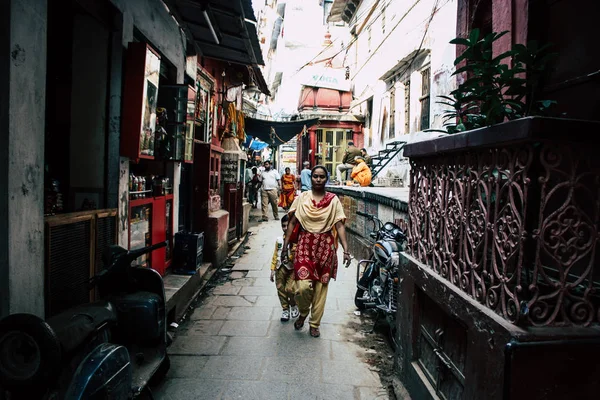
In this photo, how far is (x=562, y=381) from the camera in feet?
6.67

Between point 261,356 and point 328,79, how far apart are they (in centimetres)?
2299

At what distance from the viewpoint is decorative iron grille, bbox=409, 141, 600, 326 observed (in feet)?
6.46

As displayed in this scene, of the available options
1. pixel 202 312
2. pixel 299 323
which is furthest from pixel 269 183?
pixel 299 323

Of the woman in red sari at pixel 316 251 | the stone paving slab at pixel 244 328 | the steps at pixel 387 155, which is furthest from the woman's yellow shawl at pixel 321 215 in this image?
the steps at pixel 387 155

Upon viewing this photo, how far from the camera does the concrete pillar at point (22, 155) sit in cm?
273

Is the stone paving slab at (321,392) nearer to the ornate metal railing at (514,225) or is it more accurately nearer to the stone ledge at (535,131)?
the ornate metal railing at (514,225)

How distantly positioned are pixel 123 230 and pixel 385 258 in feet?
9.89

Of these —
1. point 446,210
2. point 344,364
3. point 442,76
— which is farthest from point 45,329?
point 442,76

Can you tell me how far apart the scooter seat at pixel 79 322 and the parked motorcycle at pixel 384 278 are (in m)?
2.83

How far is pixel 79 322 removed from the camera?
2738 mm

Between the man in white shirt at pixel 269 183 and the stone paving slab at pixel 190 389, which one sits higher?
the man in white shirt at pixel 269 183

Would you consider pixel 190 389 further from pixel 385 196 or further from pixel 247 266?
pixel 247 266

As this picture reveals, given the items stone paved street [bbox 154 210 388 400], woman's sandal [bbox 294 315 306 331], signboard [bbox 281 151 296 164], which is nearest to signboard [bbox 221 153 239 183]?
stone paved street [bbox 154 210 388 400]

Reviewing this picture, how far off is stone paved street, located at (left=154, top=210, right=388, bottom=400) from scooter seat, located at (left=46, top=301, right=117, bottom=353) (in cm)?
104
